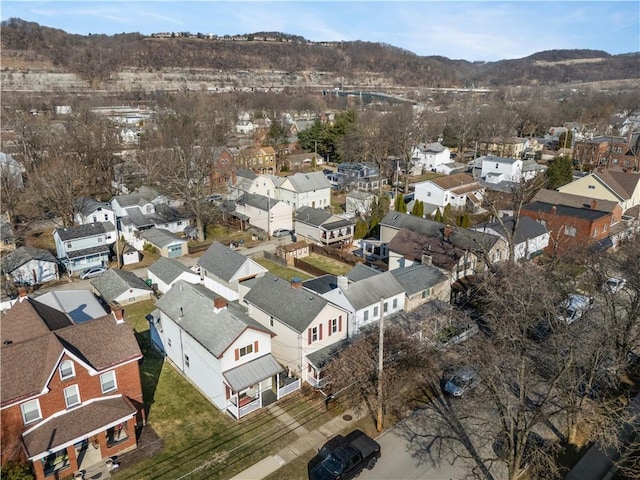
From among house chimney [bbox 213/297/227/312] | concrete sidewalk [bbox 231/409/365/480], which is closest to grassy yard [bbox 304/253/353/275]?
house chimney [bbox 213/297/227/312]

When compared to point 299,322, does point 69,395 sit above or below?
below

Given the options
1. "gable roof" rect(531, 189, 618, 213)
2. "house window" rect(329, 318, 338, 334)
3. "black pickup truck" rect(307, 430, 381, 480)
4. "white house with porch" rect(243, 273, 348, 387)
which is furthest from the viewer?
"gable roof" rect(531, 189, 618, 213)

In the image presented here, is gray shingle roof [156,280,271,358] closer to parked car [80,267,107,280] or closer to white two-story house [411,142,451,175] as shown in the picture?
parked car [80,267,107,280]

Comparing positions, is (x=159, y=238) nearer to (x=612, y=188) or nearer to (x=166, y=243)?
(x=166, y=243)

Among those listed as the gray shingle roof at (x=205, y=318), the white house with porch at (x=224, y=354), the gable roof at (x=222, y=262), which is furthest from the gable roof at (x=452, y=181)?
the white house with porch at (x=224, y=354)

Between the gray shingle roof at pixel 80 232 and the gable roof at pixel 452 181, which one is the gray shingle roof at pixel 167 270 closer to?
the gray shingle roof at pixel 80 232

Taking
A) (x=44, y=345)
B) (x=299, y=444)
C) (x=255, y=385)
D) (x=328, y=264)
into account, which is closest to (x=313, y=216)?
(x=328, y=264)
